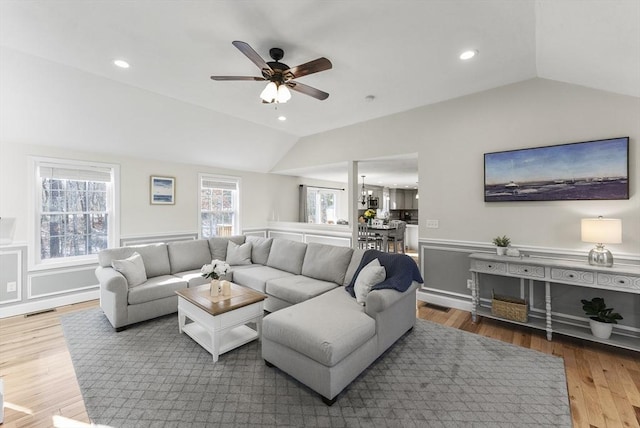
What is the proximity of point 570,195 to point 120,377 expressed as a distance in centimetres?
481

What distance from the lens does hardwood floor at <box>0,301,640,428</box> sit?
6.25 feet

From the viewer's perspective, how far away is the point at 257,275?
3.83 m

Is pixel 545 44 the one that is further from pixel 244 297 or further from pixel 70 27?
pixel 70 27

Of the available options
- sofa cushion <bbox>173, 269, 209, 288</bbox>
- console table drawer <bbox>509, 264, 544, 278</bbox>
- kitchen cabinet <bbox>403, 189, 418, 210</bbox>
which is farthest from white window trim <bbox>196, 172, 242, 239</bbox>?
kitchen cabinet <bbox>403, 189, 418, 210</bbox>

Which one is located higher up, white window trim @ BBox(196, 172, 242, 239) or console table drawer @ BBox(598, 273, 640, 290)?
white window trim @ BBox(196, 172, 242, 239)

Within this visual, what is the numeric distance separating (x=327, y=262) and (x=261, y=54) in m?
2.52

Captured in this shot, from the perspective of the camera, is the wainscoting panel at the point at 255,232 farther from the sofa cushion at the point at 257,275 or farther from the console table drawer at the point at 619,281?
the console table drawer at the point at 619,281

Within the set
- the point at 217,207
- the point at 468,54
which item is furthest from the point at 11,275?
the point at 468,54

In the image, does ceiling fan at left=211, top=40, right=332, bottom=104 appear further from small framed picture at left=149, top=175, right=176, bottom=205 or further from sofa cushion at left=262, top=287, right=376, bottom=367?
small framed picture at left=149, top=175, right=176, bottom=205

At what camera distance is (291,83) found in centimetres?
259

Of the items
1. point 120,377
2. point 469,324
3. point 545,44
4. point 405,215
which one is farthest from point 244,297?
point 405,215

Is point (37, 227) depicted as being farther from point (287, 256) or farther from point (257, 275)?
point (287, 256)

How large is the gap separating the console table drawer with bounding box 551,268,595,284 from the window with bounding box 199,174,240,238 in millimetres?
5573

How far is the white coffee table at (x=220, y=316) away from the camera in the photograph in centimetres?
256
